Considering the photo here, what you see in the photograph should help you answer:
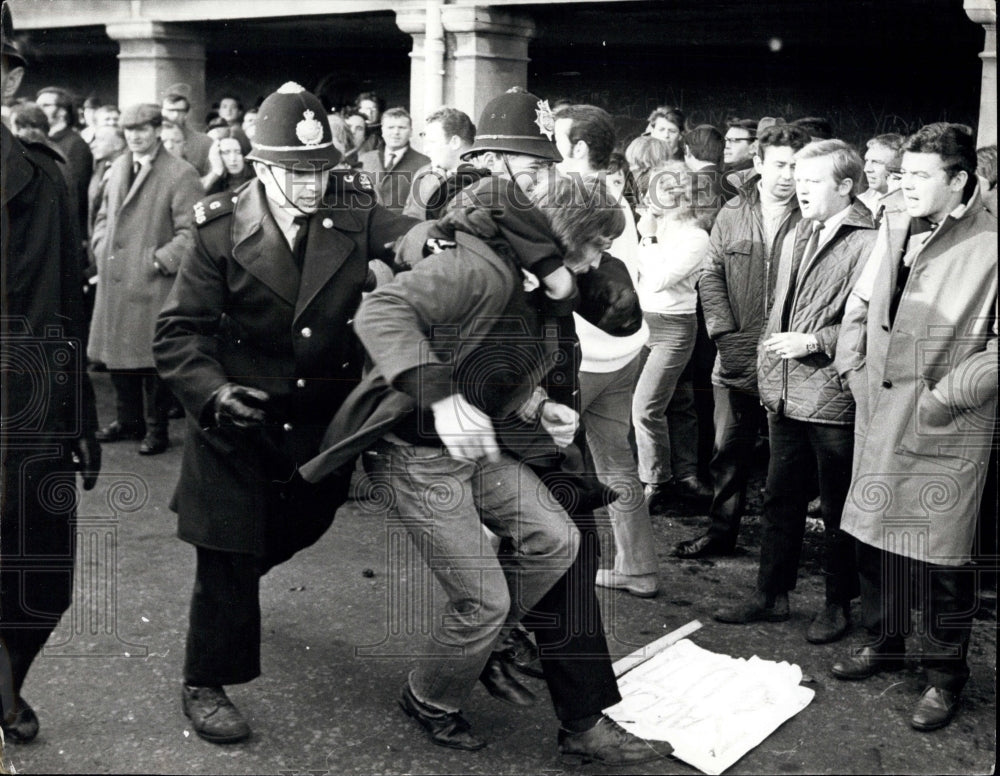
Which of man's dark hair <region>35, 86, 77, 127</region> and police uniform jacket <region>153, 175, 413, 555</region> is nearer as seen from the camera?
police uniform jacket <region>153, 175, 413, 555</region>

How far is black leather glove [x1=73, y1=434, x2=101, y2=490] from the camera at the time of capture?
155 inches

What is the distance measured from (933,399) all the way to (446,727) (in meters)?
1.74

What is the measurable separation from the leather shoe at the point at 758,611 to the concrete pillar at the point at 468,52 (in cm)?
219

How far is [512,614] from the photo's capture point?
368 cm

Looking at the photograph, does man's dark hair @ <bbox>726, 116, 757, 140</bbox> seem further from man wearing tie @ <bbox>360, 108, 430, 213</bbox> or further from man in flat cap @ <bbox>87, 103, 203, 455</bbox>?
man in flat cap @ <bbox>87, 103, 203, 455</bbox>

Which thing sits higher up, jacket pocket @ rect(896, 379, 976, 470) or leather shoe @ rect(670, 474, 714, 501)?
jacket pocket @ rect(896, 379, 976, 470)

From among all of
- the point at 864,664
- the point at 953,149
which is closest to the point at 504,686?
the point at 864,664

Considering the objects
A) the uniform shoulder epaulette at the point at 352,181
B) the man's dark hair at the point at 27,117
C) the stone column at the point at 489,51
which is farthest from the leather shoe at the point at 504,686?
the man's dark hair at the point at 27,117

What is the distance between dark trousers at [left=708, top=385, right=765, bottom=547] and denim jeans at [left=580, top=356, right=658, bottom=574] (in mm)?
418

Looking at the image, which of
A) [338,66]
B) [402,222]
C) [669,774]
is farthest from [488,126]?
[338,66]

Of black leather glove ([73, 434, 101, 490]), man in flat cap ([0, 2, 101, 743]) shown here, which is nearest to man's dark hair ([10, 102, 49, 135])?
man in flat cap ([0, 2, 101, 743])

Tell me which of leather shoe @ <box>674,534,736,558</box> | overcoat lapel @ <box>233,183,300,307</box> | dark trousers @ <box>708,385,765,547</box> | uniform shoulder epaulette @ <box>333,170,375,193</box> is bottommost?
leather shoe @ <box>674,534,736,558</box>

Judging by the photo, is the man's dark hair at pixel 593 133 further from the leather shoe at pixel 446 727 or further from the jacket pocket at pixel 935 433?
the leather shoe at pixel 446 727

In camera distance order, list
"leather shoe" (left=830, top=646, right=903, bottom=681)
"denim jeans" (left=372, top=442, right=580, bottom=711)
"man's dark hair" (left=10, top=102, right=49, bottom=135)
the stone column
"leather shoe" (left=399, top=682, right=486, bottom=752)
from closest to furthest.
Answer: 1. "denim jeans" (left=372, top=442, right=580, bottom=711)
2. "leather shoe" (left=399, top=682, right=486, bottom=752)
3. "leather shoe" (left=830, top=646, right=903, bottom=681)
4. the stone column
5. "man's dark hair" (left=10, top=102, right=49, bottom=135)
